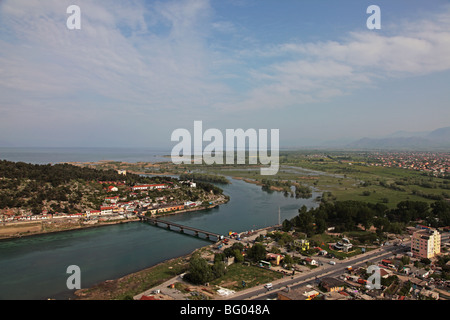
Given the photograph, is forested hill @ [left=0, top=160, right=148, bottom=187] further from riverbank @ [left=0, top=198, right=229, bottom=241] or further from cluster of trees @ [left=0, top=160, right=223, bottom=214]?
riverbank @ [left=0, top=198, right=229, bottom=241]

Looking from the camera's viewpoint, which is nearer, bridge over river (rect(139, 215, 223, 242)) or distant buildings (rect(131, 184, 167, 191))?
bridge over river (rect(139, 215, 223, 242))

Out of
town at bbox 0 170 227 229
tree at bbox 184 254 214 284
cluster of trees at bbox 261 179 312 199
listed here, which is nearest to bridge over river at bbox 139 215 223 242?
town at bbox 0 170 227 229

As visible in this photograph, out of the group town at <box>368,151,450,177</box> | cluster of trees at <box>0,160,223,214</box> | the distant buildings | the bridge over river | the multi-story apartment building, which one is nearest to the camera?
the multi-story apartment building

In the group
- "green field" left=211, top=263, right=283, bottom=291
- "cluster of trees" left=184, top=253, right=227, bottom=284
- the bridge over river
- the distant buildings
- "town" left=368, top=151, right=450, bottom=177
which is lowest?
the bridge over river

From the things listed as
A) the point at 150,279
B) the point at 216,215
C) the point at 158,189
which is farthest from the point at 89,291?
the point at 158,189

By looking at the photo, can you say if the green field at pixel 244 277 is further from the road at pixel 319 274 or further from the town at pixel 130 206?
the town at pixel 130 206

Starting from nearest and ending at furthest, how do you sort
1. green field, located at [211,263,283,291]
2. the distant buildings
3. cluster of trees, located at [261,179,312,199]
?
green field, located at [211,263,283,291] → the distant buildings → cluster of trees, located at [261,179,312,199]
